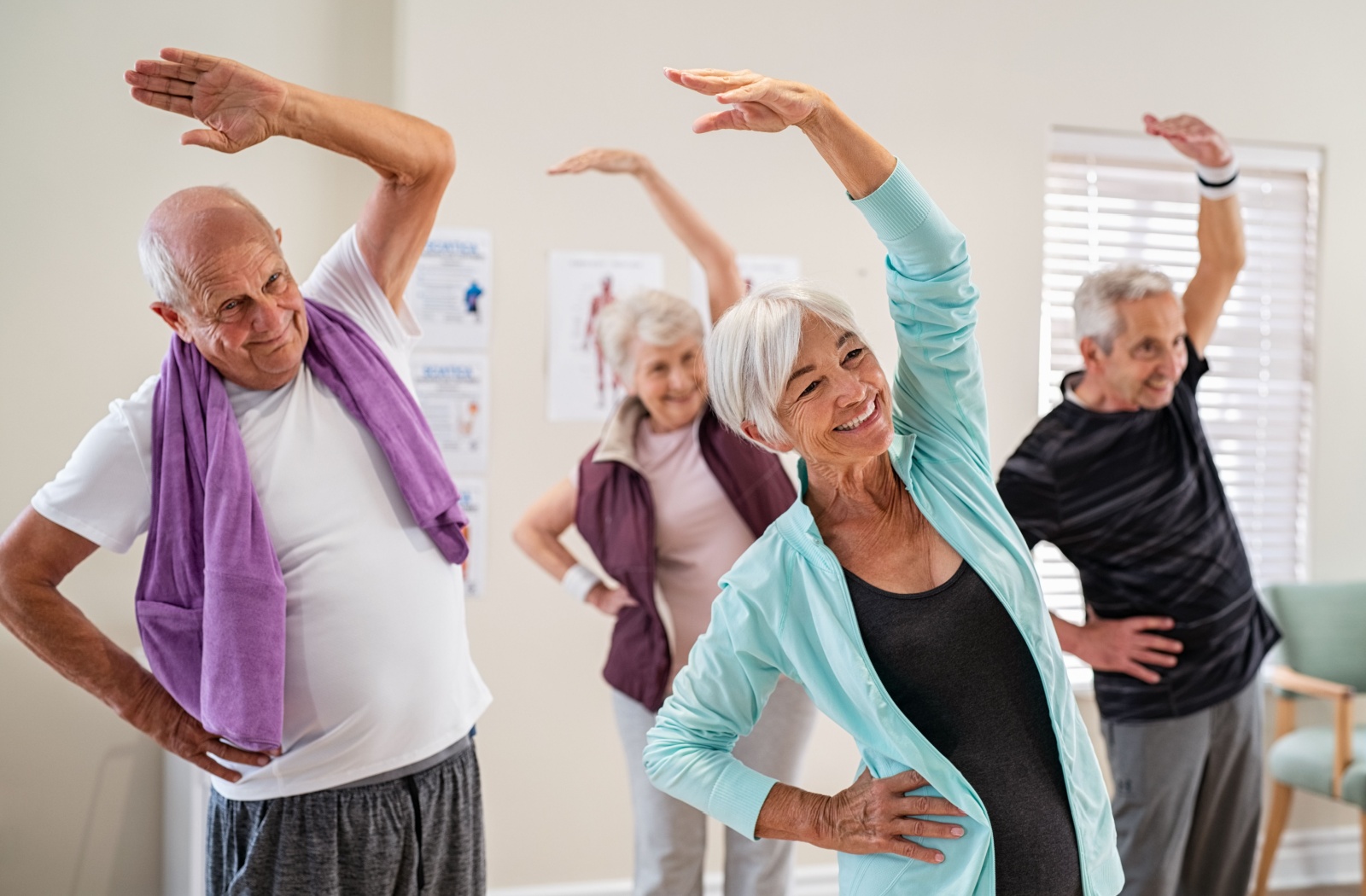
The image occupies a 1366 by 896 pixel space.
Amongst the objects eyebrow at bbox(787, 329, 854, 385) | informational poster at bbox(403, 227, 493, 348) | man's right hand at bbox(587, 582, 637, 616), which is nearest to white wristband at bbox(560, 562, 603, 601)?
man's right hand at bbox(587, 582, 637, 616)

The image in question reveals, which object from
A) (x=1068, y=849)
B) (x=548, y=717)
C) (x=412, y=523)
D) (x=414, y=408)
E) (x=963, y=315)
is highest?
(x=963, y=315)

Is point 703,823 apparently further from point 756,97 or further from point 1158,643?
point 756,97

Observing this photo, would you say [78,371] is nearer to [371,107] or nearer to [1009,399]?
[371,107]

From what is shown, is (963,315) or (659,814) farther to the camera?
(659,814)

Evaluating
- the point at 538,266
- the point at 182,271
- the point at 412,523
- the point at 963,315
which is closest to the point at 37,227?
the point at 538,266

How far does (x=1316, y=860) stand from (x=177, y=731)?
3.81m

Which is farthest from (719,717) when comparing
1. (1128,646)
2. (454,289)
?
(454,289)

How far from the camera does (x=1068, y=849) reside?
137 centimetres

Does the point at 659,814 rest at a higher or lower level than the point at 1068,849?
lower

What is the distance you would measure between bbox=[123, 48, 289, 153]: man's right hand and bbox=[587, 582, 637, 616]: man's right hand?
1364 mm

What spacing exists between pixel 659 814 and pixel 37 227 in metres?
2.38

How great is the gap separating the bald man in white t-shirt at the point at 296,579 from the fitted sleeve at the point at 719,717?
521 millimetres

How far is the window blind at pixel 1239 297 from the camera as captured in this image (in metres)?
3.77

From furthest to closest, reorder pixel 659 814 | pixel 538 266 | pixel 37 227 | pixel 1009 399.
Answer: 1. pixel 1009 399
2. pixel 538 266
3. pixel 37 227
4. pixel 659 814
